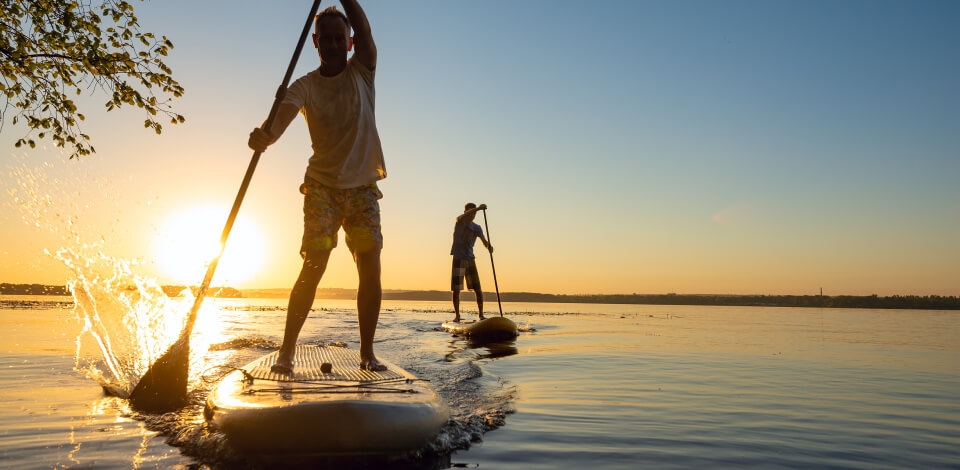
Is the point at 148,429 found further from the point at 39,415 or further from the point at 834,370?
the point at 834,370

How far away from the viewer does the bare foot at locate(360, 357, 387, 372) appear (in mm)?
4265

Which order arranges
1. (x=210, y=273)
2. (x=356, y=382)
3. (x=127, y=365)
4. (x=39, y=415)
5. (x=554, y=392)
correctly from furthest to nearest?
(x=127, y=365), (x=554, y=392), (x=210, y=273), (x=39, y=415), (x=356, y=382)

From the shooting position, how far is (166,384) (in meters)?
4.68

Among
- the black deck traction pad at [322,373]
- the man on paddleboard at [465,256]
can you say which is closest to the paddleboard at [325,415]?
the black deck traction pad at [322,373]

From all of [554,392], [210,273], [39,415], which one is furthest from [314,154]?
[554,392]

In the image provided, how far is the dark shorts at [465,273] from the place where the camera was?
1512 cm

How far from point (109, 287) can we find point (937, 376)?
10217 millimetres

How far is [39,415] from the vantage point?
4258mm

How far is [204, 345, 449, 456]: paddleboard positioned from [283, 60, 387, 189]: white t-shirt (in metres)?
1.51

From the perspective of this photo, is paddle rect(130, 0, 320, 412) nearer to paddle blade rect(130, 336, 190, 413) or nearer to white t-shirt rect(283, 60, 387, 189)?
paddle blade rect(130, 336, 190, 413)

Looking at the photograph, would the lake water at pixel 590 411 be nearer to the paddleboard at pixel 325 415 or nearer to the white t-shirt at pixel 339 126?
the paddleboard at pixel 325 415

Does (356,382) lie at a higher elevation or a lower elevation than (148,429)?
higher

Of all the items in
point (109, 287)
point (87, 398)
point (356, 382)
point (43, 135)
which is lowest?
point (87, 398)

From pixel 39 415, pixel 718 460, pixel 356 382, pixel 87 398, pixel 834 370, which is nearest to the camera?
pixel 718 460
